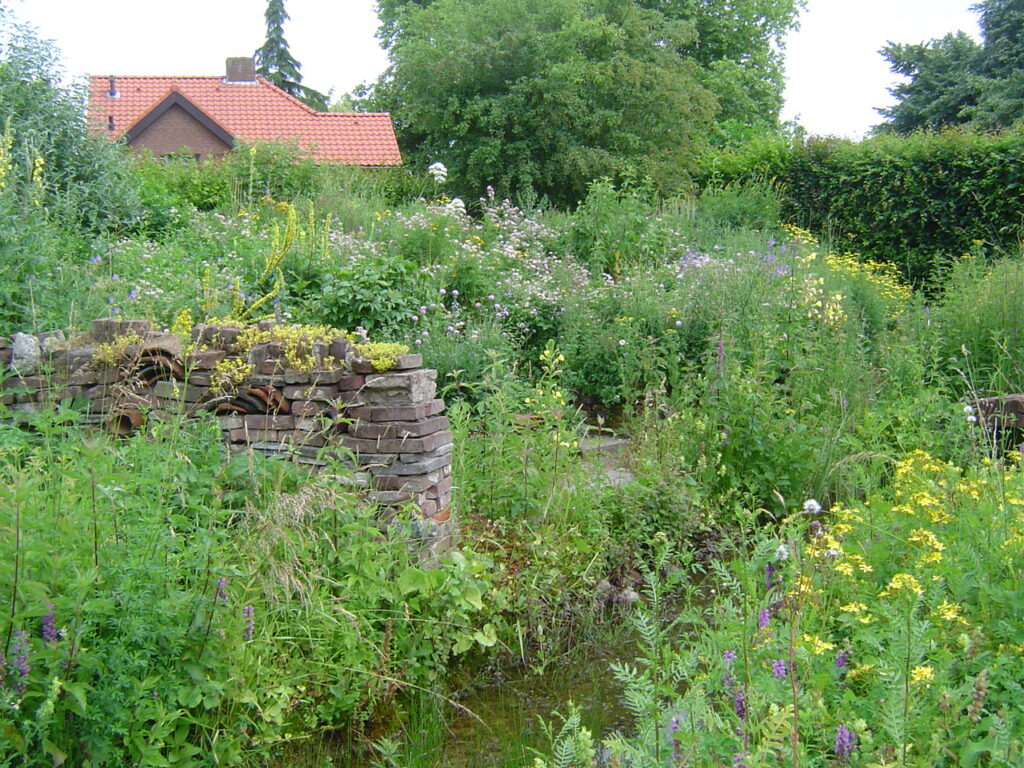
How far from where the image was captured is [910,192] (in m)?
12.1

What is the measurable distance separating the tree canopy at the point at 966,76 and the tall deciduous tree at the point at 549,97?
786cm

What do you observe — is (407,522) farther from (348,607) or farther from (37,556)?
(37,556)

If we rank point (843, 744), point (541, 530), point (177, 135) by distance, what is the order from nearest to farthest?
point (843, 744)
point (541, 530)
point (177, 135)

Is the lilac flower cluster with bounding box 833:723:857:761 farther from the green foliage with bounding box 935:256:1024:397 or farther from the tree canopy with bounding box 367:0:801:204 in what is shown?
the tree canopy with bounding box 367:0:801:204

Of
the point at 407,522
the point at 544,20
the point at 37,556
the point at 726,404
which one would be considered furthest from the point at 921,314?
the point at 544,20

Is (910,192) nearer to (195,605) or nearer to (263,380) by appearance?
(263,380)

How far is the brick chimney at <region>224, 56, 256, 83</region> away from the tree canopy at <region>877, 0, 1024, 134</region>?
18527mm

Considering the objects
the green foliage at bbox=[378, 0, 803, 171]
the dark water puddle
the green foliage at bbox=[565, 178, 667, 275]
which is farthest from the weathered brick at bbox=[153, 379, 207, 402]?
the green foliage at bbox=[378, 0, 803, 171]

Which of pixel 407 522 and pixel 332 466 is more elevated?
pixel 332 466

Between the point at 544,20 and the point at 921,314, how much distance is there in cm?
1217

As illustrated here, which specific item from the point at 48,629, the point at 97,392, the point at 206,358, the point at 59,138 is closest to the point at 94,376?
the point at 97,392

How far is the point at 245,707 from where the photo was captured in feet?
9.41

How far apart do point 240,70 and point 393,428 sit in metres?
26.4

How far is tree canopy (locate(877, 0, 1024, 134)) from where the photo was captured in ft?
67.1
